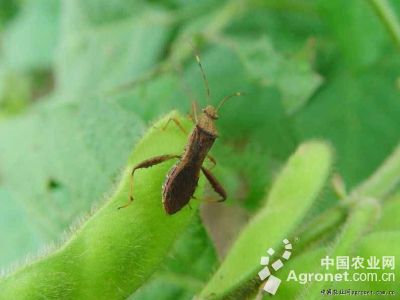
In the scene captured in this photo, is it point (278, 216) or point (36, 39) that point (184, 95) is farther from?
point (36, 39)

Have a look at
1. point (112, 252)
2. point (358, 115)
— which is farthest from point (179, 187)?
point (358, 115)

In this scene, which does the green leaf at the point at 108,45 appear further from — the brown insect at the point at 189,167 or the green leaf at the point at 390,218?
the green leaf at the point at 390,218

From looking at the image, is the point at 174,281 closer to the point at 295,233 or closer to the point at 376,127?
the point at 295,233

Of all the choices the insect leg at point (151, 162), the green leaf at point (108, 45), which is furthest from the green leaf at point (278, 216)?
the green leaf at point (108, 45)

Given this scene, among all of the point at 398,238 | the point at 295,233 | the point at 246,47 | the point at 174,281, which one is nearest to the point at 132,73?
the point at 246,47

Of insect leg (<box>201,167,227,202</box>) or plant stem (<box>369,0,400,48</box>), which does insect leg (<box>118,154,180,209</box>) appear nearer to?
insect leg (<box>201,167,227,202</box>)
